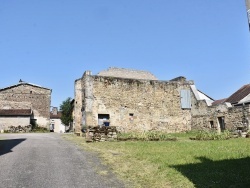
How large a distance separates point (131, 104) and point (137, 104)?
575 mm

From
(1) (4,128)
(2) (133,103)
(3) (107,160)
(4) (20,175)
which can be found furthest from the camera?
(1) (4,128)

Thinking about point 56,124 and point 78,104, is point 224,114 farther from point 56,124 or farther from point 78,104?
point 56,124

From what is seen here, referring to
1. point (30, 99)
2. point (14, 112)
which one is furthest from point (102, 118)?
point (30, 99)

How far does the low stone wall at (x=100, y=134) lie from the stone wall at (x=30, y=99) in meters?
21.3

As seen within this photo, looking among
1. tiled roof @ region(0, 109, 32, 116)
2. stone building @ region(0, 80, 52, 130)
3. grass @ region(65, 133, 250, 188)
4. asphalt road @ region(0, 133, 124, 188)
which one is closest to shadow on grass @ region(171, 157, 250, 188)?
Result: grass @ region(65, 133, 250, 188)

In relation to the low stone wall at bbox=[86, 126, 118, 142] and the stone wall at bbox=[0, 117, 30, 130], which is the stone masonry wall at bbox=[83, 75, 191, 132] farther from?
the stone wall at bbox=[0, 117, 30, 130]

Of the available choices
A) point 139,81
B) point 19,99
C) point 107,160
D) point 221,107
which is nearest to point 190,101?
point 221,107

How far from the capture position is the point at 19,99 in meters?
33.3

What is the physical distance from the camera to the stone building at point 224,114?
1894cm

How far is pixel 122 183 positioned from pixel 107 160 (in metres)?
2.66

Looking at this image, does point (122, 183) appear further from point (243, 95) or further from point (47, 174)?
point (243, 95)

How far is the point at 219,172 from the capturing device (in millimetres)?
6465

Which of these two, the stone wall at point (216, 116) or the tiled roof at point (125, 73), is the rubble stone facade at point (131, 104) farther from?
the tiled roof at point (125, 73)

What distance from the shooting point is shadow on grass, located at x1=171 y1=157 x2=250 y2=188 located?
5.66m
